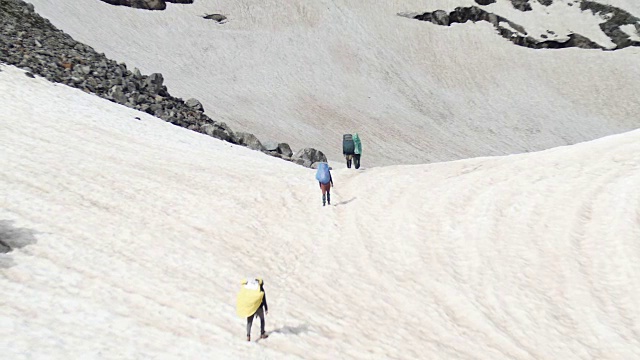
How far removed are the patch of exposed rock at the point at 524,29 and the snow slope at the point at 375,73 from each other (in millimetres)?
1484

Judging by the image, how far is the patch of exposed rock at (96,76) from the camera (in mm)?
30641

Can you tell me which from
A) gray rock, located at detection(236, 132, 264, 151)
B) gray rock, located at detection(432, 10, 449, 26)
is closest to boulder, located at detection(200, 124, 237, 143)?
gray rock, located at detection(236, 132, 264, 151)

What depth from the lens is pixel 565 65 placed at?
76875mm

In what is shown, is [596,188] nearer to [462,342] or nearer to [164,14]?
[462,342]

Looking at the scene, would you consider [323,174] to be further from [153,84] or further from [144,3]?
[144,3]

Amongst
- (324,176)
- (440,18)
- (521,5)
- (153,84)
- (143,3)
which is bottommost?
(324,176)

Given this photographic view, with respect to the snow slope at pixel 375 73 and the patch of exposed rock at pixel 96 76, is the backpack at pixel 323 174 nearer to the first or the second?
the patch of exposed rock at pixel 96 76

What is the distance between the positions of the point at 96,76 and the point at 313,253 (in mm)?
22198

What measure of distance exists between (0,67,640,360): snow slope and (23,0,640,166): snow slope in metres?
22.3

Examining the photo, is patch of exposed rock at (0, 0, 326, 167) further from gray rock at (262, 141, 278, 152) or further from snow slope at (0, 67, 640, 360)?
snow slope at (0, 67, 640, 360)

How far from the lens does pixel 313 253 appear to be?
1608 cm

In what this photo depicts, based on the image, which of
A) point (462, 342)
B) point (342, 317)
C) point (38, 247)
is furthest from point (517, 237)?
point (38, 247)

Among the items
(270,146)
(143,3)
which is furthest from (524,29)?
(270,146)

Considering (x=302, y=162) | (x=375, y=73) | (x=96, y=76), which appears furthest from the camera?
(x=375, y=73)
